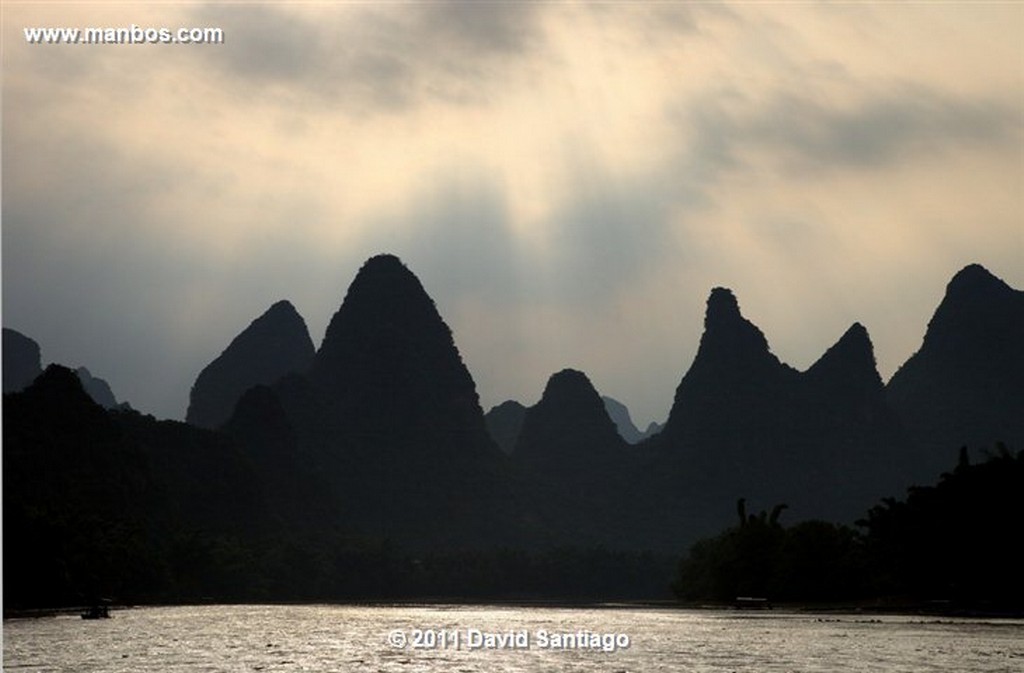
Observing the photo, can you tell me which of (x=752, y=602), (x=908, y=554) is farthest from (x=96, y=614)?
(x=908, y=554)

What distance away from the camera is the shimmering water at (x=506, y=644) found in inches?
1802

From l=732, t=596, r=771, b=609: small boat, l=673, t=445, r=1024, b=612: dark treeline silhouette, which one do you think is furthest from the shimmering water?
l=732, t=596, r=771, b=609: small boat

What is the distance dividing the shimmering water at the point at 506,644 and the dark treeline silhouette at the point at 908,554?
30.6ft

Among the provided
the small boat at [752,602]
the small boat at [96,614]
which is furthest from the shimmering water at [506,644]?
the small boat at [752,602]

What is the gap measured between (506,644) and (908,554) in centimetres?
4466

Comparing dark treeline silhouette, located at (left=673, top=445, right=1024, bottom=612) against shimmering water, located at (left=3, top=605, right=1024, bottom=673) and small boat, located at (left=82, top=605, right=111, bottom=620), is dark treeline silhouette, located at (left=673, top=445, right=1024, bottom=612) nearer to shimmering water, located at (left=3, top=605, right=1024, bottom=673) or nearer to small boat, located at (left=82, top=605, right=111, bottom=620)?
shimmering water, located at (left=3, top=605, right=1024, bottom=673)

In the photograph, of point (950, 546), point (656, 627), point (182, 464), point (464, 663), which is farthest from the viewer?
point (182, 464)

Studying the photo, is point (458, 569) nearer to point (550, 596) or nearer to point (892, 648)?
point (550, 596)

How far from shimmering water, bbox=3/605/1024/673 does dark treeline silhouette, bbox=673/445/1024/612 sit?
9340mm

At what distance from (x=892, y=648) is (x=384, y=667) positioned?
2015 centimetres

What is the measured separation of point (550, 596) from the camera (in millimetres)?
181250

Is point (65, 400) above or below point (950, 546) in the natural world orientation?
above

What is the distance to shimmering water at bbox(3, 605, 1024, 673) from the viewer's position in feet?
150

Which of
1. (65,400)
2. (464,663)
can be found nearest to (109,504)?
(65,400)
